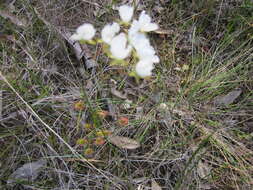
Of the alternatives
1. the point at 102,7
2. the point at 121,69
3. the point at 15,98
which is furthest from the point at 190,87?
the point at 15,98

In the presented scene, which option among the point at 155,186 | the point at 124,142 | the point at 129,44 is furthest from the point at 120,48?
the point at 155,186

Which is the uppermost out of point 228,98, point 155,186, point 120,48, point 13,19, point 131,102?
point 13,19

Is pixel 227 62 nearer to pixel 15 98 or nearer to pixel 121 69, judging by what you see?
pixel 121 69

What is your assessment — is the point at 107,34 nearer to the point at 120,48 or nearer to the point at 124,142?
the point at 120,48

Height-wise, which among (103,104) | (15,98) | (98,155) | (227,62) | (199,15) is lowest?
(98,155)

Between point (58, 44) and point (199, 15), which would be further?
point (199, 15)

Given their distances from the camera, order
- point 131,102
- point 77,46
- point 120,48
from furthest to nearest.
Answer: point 77,46
point 131,102
point 120,48

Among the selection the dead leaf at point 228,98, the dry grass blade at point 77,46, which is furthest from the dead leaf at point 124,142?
the dead leaf at point 228,98
